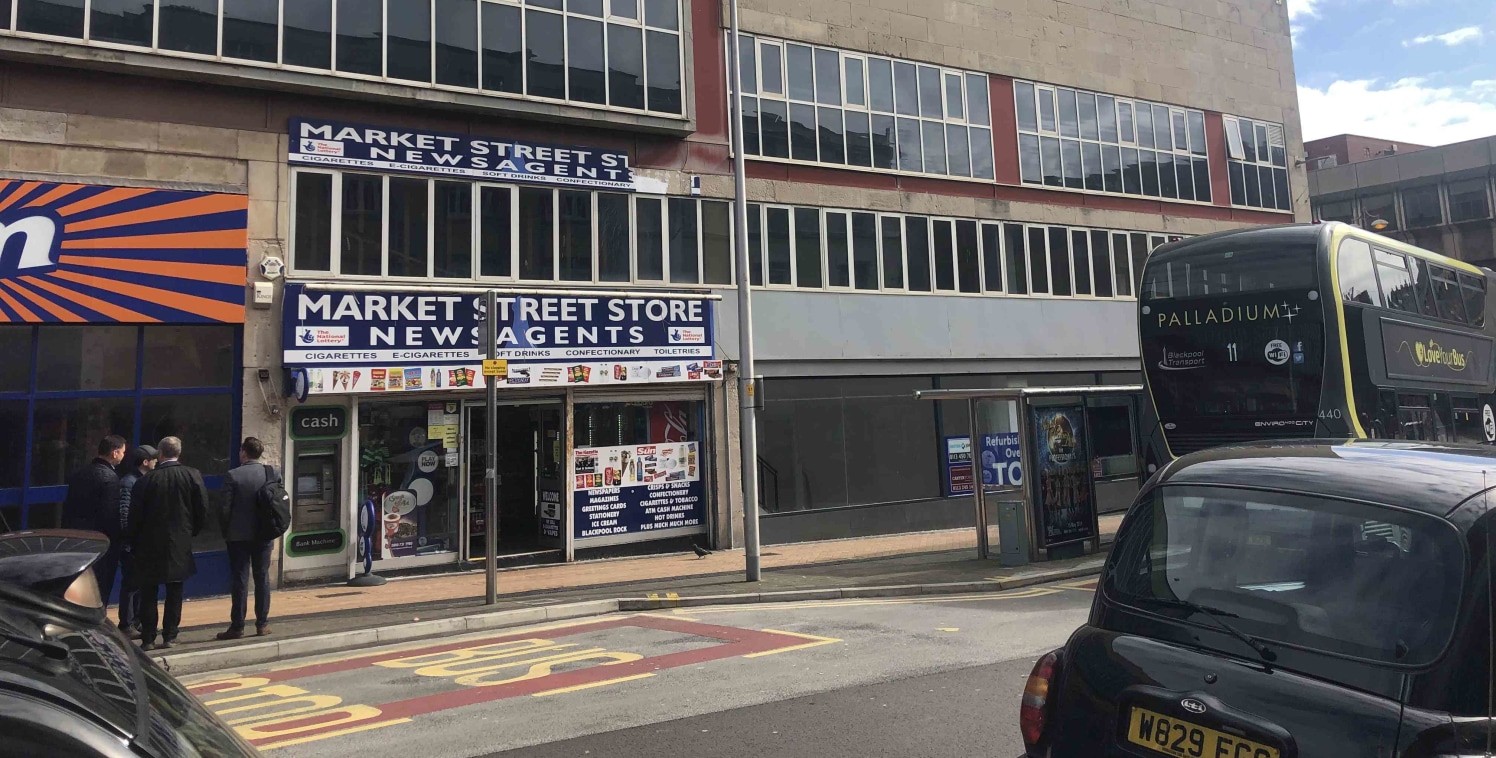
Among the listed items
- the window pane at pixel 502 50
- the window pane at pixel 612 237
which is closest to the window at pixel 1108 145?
the window pane at pixel 612 237

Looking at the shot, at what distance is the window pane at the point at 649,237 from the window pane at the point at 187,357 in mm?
6490

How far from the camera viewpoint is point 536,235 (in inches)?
609

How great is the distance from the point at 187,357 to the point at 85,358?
113 cm

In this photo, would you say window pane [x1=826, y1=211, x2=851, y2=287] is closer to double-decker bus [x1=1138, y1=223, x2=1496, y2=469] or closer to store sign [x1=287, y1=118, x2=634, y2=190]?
store sign [x1=287, y1=118, x2=634, y2=190]

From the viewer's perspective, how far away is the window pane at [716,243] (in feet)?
56.1

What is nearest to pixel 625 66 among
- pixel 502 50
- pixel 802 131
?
pixel 502 50

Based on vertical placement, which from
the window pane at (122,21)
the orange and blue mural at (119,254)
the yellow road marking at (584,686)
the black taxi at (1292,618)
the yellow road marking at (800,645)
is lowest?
the yellow road marking at (800,645)

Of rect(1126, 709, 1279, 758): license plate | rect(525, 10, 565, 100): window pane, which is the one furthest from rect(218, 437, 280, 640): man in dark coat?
Result: rect(1126, 709, 1279, 758): license plate

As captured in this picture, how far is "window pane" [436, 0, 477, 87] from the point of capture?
47.8ft

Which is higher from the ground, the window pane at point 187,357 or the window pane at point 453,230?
the window pane at point 453,230

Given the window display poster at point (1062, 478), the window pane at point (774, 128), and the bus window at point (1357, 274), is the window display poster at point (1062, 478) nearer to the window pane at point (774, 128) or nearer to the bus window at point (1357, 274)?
the bus window at point (1357, 274)

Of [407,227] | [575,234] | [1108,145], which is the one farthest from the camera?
[1108,145]

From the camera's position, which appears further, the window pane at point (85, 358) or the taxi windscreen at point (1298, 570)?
the window pane at point (85, 358)

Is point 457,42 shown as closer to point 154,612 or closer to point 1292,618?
point 154,612
